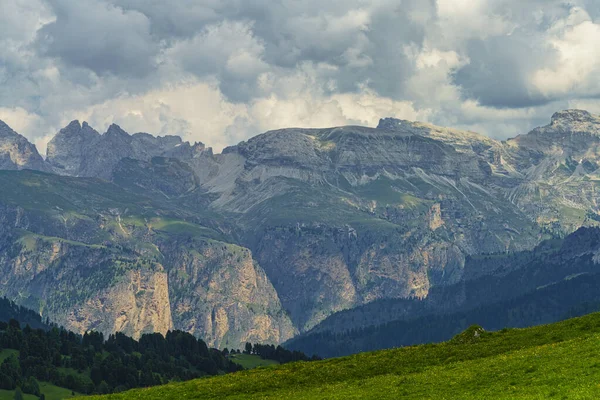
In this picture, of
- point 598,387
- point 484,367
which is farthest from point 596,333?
point 598,387

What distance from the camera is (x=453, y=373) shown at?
10350 cm

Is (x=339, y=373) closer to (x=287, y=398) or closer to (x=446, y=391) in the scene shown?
(x=287, y=398)

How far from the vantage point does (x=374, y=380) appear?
109 m

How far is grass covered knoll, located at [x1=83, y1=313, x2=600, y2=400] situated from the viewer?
288 feet

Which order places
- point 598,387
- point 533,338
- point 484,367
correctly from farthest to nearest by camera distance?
point 533,338, point 484,367, point 598,387

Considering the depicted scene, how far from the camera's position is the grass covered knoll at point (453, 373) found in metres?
87.8

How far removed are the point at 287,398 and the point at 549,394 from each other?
34881 mm

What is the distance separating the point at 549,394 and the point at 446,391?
14.7 meters

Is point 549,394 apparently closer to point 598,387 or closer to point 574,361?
point 598,387

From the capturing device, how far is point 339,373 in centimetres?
12012

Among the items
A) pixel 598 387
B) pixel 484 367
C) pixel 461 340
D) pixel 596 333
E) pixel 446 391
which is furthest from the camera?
pixel 461 340

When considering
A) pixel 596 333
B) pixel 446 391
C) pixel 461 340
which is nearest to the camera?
pixel 446 391

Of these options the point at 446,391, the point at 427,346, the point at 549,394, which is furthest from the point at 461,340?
the point at 549,394

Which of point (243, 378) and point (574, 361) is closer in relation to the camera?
point (574, 361)
